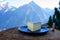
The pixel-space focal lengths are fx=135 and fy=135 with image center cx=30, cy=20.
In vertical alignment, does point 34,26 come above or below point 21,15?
below

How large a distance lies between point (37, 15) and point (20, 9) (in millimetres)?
327

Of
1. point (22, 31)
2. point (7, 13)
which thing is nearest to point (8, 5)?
point (7, 13)

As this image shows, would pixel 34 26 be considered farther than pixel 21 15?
No

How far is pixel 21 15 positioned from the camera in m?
2.27

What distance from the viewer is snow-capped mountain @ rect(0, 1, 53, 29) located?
2.17 meters

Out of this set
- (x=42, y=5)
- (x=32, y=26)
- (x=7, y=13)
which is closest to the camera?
(x=32, y=26)

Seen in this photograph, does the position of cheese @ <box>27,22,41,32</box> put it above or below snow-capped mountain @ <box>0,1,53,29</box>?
below

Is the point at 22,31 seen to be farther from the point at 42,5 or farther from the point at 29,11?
the point at 42,5

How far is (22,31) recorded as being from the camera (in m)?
1.19

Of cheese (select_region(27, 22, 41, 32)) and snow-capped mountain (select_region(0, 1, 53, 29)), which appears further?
snow-capped mountain (select_region(0, 1, 53, 29))

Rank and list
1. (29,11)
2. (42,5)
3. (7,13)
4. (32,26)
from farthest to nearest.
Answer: (42,5)
(29,11)
(7,13)
(32,26)

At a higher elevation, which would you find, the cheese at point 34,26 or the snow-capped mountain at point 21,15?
the snow-capped mountain at point 21,15

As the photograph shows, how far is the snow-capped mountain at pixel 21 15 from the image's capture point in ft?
7.13

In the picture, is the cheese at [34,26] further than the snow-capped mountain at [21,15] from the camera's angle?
No
